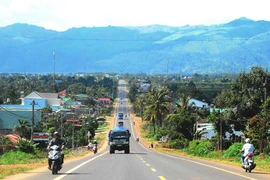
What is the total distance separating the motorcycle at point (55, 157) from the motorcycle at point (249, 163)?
8.20 metres

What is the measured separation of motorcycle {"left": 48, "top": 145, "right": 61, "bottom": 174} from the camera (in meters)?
19.3

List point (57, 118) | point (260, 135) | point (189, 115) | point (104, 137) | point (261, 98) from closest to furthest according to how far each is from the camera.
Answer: point (260, 135)
point (261, 98)
point (189, 115)
point (57, 118)
point (104, 137)

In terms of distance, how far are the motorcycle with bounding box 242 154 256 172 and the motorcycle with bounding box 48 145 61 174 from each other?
26.9 feet

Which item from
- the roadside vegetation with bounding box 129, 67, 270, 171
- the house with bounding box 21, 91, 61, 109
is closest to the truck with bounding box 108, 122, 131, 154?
the roadside vegetation with bounding box 129, 67, 270, 171

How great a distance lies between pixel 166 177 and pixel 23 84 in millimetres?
185007

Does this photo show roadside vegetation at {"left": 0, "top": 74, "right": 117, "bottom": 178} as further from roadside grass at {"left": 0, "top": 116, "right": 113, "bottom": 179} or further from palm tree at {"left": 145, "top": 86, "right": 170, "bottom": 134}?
palm tree at {"left": 145, "top": 86, "right": 170, "bottom": 134}

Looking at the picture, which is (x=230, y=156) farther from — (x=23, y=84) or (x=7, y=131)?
(x=23, y=84)

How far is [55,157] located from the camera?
64.2 ft

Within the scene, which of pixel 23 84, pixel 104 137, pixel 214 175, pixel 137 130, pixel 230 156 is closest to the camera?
pixel 214 175

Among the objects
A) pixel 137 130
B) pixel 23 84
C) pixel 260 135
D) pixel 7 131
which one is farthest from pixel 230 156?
pixel 23 84

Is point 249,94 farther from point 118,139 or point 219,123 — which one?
point 118,139

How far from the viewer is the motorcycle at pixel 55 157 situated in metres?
19.3

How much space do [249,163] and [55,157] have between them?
846 cm

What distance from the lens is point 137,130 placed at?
4417 inches
